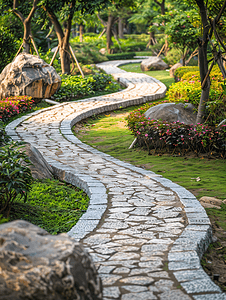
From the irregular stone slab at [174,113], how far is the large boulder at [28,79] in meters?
5.88

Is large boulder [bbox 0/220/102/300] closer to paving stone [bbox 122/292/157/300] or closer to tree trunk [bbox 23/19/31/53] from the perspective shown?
paving stone [bbox 122/292/157/300]

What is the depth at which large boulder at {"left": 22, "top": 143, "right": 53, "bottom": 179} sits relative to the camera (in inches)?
228

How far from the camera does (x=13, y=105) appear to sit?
11.8 metres

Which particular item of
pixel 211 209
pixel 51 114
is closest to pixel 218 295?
pixel 211 209

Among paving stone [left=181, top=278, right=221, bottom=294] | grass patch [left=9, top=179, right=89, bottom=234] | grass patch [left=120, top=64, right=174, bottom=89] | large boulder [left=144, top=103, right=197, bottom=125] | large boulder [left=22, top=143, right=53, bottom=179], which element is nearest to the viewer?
paving stone [left=181, top=278, right=221, bottom=294]

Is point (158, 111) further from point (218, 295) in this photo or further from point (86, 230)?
point (218, 295)

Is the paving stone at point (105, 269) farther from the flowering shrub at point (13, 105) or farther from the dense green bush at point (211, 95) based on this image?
the flowering shrub at point (13, 105)

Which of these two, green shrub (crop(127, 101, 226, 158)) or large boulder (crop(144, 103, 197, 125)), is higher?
large boulder (crop(144, 103, 197, 125))

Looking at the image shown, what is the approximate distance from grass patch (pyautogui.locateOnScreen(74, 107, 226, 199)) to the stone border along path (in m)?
0.52

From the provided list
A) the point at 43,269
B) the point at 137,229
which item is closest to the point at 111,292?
the point at 43,269

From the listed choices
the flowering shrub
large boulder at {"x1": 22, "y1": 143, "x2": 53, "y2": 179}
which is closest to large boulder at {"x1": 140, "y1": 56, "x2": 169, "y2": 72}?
the flowering shrub

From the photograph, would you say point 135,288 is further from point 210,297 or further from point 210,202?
point 210,202

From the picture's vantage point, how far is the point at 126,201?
491cm

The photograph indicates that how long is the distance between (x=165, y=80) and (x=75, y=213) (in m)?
16.6
